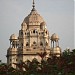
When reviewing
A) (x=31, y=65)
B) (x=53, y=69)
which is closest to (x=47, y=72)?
(x=53, y=69)

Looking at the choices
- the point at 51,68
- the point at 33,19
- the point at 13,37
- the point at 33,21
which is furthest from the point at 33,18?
the point at 51,68

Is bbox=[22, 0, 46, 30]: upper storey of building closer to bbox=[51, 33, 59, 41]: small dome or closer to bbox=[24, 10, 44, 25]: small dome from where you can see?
bbox=[24, 10, 44, 25]: small dome

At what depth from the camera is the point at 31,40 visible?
71312mm

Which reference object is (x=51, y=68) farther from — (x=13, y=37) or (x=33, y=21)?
(x=33, y=21)

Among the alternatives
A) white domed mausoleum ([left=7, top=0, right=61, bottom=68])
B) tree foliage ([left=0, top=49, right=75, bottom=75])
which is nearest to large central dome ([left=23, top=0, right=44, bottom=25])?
white domed mausoleum ([left=7, top=0, right=61, bottom=68])

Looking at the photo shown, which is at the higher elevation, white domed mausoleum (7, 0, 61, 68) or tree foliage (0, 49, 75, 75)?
white domed mausoleum (7, 0, 61, 68)

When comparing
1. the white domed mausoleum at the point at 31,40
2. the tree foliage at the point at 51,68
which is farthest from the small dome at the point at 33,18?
the tree foliage at the point at 51,68

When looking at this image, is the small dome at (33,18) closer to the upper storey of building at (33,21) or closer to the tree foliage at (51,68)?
the upper storey of building at (33,21)

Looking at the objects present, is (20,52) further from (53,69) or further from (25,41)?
(53,69)

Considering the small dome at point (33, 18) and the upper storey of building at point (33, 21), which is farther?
the small dome at point (33, 18)

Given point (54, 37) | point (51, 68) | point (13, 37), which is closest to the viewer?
point (51, 68)

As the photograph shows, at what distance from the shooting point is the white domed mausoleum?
69.4m

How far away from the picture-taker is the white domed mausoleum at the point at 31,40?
228ft

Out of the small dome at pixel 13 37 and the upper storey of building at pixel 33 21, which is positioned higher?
the upper storey of building at pixel 33 21
